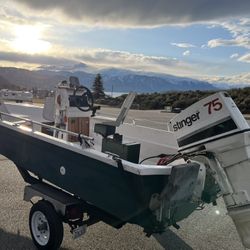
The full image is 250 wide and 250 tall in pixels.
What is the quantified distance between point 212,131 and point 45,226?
194 centimetres

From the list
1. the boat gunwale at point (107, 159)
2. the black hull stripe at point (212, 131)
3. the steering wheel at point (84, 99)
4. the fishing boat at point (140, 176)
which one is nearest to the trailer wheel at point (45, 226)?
the fishing boat at point (140, 176)

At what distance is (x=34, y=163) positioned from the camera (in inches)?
170

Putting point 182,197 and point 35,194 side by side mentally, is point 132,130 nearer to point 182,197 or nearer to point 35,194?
point 35,194

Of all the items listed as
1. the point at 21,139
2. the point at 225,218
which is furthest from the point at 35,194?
the point at 225,218

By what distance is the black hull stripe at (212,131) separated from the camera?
3198 mm

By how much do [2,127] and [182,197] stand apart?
8.13 ft

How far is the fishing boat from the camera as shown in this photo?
3.18 m

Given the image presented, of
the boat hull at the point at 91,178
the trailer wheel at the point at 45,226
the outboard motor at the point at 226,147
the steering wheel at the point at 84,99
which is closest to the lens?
the outboard motor at the point at 226,147

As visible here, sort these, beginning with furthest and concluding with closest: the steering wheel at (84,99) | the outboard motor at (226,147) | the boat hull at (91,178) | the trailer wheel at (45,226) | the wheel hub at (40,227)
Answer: the steering wheel at (84,99) → the wheel hub at (40,227) → the trailer wheel at (45,226) → the boat hull at (91,178) → the outboard motor at (226,147)

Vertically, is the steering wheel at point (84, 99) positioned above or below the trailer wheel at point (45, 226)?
above

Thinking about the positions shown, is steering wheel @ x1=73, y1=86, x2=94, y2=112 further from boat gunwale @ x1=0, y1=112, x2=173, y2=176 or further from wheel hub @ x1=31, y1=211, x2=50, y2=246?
wheel hub @ x1=31, y1=211, x2=50, y2=246

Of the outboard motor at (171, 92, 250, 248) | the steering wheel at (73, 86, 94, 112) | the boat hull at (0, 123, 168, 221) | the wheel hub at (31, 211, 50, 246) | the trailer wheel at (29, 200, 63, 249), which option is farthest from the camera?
the steering wheel at (73, 86, 94, 112)

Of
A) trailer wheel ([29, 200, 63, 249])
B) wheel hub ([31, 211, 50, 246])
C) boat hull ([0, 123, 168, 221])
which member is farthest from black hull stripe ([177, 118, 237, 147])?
wheel hub ([31, 211, 50, 246])

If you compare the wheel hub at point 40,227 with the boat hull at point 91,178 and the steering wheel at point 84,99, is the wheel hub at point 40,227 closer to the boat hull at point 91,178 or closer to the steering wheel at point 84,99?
the boat hull at point 91,178
